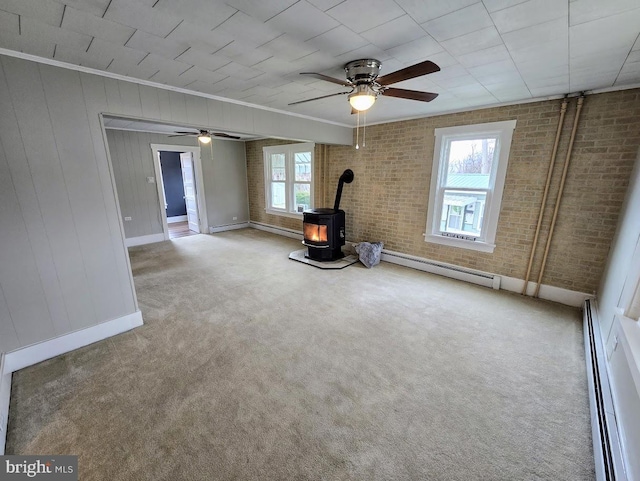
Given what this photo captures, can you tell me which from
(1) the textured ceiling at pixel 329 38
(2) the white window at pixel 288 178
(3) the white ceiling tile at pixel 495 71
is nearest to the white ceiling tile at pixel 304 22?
(1) the textured ceiling at pixel 329 38

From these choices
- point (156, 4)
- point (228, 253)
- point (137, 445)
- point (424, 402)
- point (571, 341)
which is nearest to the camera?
point (156, 4)

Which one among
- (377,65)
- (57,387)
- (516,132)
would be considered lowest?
(57,387)

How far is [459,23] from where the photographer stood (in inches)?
60.5

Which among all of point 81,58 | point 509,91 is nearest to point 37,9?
point 81,58

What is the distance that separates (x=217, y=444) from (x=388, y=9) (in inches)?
106

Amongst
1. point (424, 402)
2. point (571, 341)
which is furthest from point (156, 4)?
point (571, 341)

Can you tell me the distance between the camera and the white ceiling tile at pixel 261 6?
4.42 ft

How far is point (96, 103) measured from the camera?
227cm

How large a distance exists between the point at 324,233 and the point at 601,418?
3597 mm

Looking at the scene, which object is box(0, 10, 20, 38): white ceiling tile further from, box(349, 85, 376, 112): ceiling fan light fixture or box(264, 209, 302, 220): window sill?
box(264, 209, 302, 220): window sill

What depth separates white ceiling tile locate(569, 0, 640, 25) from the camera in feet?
4.36

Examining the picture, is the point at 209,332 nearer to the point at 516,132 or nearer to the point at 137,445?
the point at 137,445

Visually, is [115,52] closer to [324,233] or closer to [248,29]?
[248,29]

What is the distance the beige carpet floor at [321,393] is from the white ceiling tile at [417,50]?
2.47 meters
